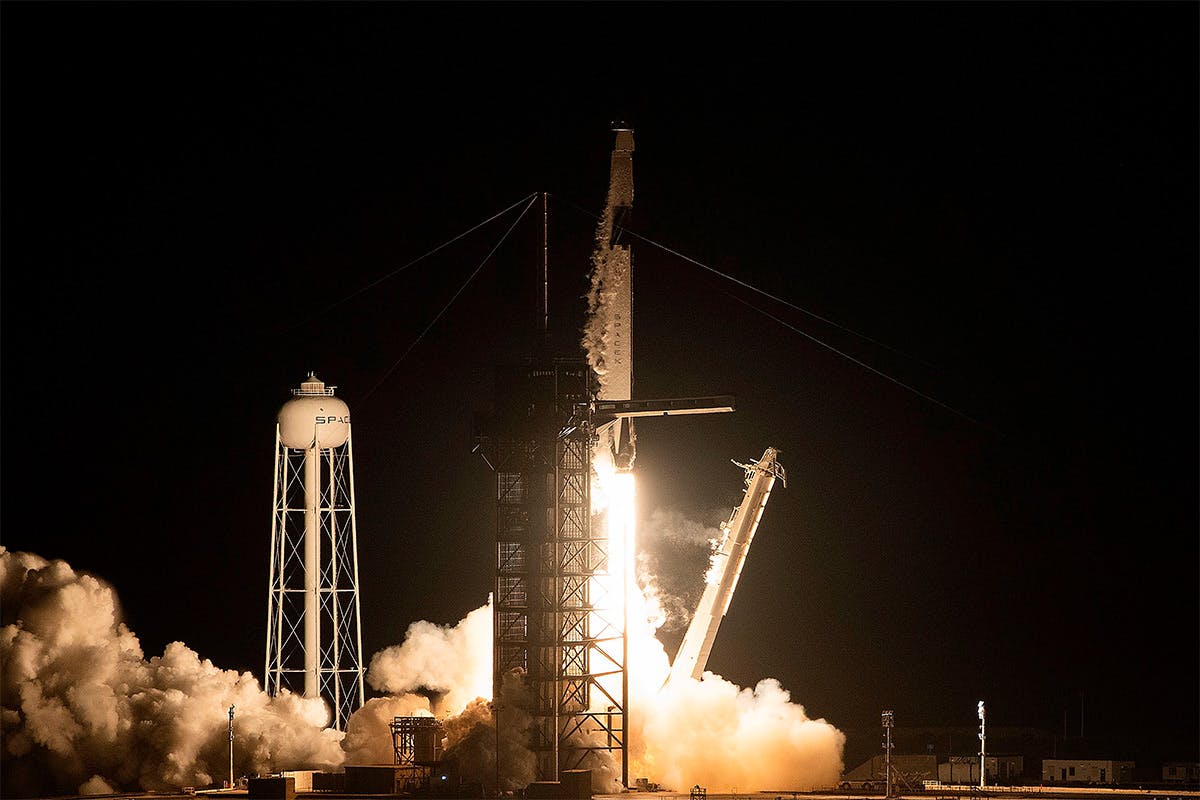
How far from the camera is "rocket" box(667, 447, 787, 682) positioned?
205 ft

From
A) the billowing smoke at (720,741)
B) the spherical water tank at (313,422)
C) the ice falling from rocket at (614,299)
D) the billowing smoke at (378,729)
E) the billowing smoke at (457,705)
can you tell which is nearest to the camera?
the billowing smoke at (457,705)

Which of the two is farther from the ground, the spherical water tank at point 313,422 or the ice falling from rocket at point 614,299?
the ice falling from rocket at point 614,299

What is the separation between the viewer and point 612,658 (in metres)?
61.8

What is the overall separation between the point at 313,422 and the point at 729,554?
1255cm

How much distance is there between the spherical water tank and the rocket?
11416mm

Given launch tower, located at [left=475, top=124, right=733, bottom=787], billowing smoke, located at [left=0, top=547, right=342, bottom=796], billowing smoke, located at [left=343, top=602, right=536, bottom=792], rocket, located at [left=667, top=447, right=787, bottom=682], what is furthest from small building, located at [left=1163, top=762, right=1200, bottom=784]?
billowing smoke, located at [left=0, top=547, right=342, bottom=796]

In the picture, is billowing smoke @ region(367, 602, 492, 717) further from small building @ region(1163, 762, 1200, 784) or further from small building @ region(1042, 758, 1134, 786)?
small building @ region(1163, 762, 1200, 784)

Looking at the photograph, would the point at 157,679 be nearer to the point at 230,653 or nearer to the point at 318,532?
the point at 318,532

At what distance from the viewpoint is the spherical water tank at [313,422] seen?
66188mm

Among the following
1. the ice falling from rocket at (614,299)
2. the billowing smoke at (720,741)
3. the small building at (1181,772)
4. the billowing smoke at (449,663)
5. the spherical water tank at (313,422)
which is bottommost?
the small building at (1181,772)

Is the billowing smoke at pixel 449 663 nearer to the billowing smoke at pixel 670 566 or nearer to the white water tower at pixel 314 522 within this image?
the white water tower at pixel 314 522

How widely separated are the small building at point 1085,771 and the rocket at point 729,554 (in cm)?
1833

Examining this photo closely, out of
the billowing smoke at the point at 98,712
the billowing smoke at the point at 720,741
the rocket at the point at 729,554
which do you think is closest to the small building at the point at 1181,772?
the billowing smoke at the point at 720,741

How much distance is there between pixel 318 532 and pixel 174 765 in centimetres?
785
